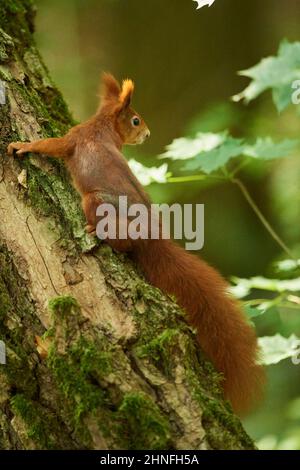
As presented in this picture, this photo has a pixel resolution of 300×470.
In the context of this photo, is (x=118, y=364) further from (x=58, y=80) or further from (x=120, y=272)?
(x=58, y=80)

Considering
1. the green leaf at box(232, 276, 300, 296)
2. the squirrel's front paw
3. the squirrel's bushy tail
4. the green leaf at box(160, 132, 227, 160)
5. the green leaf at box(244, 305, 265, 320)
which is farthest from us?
the green leaf at box(160, 132, 227, 160)

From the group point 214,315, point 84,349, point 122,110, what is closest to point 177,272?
point 214,315

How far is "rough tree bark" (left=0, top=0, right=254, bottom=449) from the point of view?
1544mm

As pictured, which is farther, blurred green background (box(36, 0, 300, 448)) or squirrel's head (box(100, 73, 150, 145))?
blurred green background (box(36, 0, 300, 448))

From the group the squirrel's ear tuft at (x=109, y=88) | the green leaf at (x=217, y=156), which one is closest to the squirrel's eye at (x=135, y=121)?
the squirrel's ear tuft at (x=109, y=88)

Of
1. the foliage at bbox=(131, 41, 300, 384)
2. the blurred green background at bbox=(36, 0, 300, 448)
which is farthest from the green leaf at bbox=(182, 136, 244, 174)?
the blurred green background at bbox=(36, 0, 300, 448)

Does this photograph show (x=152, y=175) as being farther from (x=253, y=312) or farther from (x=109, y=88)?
(x=253, y=312)

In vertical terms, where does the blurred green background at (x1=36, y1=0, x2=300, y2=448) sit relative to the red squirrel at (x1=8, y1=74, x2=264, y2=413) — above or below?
above

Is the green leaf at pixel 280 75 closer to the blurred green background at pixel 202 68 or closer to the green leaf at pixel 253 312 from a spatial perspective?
the green leaf at pixel 253 312

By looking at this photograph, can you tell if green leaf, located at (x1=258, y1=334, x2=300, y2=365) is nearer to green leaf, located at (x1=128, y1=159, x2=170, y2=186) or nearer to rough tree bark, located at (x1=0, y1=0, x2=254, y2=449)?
rough tree bark, located at (x1=0, y1=0, x2=254, y2=449)

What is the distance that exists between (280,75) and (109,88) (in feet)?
2.11

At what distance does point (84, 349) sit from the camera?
1612 millimetres

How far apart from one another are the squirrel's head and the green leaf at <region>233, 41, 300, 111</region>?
1.45ft
